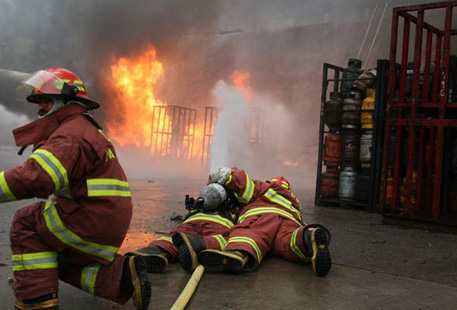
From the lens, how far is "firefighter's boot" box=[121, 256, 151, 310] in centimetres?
233

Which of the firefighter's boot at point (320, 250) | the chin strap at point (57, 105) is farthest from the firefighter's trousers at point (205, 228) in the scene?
the chin strap at point (57, 105)

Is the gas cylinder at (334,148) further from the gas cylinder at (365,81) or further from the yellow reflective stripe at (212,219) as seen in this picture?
the yellow reflective stripe at (212,219)

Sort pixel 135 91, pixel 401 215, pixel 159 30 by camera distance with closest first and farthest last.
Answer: pixel 401 215, pixel 159 30, pixel 135 91

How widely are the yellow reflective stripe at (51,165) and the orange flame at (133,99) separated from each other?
19.8 metres

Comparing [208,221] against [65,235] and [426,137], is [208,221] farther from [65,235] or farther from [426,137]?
[426,137]

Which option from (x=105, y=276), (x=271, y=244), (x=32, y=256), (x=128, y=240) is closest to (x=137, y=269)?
(x=105, y=276)

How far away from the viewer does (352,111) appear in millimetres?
6969

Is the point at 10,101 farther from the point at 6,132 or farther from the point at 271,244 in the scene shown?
the point at 271,244

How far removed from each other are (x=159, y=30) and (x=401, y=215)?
17072mm

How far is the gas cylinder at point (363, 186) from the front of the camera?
22.2ft

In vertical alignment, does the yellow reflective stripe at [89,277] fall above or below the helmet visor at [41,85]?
below

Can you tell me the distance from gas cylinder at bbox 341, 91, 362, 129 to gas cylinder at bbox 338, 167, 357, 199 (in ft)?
2.21

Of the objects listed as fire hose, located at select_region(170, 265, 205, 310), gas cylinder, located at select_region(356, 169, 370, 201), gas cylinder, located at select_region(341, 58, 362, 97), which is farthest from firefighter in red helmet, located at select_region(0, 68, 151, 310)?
gas cylinder, located at select_region(341, 58, 362, 97)

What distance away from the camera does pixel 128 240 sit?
4152 mm
